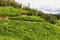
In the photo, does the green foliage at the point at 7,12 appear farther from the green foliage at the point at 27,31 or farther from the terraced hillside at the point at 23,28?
the green foliage at the point at 27,31

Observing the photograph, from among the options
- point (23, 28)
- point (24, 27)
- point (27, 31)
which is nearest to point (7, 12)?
point (24, 27)

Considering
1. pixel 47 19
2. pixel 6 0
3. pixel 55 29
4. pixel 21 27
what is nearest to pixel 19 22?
pixel 21 27

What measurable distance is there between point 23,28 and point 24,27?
42 cm

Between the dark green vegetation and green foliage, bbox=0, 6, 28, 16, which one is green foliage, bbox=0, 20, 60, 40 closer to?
the dark green vegetation

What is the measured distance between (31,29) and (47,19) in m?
6.34

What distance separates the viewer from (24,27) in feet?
70.2

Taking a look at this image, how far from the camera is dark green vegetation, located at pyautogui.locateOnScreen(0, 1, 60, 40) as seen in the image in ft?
62.7

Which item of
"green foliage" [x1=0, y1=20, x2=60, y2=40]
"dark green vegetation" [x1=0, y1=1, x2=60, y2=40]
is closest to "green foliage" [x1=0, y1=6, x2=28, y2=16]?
"dark green vegetation" [x1=0, y1=1, x2=60, y2=40]

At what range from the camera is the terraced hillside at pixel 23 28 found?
19.0 m

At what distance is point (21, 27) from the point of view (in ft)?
69.1

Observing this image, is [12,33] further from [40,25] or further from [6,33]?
[40,25]

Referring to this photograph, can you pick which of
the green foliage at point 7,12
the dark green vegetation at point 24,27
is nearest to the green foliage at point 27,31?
the dark green vegetation at point 24,27

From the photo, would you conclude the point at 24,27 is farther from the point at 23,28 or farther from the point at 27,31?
the point at 27,31

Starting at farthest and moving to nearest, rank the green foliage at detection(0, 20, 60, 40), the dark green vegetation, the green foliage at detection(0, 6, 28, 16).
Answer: the green foliage at detection(0, 6, 28, 16)
the dark green vegetation
the green foliage at detection(0, 20, 60, 40)
